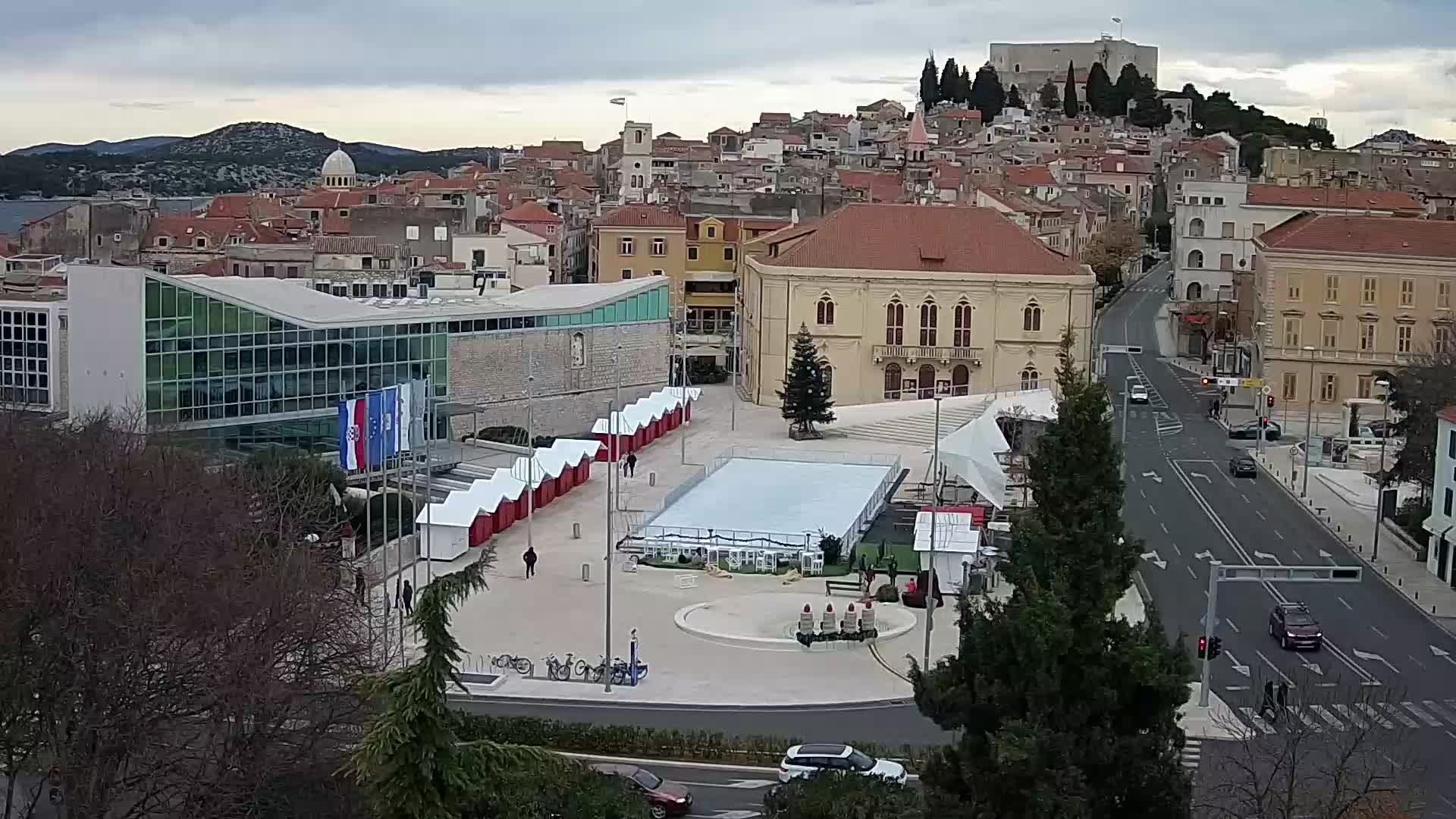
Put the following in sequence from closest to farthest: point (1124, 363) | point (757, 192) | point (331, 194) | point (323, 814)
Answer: point (323, 814) → point (1124, 363) → point (757, 192) → point (331, 194)

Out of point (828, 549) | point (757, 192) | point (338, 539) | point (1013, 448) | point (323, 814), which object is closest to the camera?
point (323, 814)

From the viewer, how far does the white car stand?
74.1 ft

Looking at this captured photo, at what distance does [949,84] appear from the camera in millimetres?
185000

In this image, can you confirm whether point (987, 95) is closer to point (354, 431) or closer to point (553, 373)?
point (553, 373)

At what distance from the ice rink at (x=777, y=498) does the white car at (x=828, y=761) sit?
581 inches

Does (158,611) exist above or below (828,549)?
above

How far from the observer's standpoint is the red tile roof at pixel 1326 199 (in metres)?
76.6

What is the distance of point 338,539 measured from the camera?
34.8 meters

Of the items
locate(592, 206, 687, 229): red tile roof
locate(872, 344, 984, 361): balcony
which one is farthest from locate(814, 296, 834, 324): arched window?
locate(592, 206, 687, 229): red tile roof

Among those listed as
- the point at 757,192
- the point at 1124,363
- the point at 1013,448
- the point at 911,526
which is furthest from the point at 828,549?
the point at 757,192

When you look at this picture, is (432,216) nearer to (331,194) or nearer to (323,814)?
(331,194)

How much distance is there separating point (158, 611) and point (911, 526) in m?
24.4

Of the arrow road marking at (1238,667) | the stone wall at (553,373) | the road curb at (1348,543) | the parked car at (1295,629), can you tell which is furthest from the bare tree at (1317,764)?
the stone wall at (553,373)

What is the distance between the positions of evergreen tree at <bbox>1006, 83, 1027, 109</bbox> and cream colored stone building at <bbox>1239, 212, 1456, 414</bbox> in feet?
389
